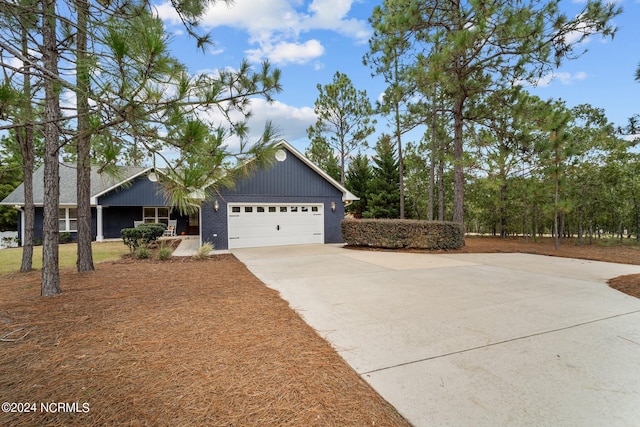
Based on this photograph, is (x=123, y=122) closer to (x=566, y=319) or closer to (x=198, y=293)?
(x=198, y=293)

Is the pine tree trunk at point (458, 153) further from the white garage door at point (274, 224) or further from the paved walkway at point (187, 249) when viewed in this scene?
the paved walkway at point (187, 249)

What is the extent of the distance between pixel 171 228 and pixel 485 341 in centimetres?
1822

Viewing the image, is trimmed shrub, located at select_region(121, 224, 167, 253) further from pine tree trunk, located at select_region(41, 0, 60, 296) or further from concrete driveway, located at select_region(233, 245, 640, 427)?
concrete driveway, located at select_region(233, 245, 640, 427)

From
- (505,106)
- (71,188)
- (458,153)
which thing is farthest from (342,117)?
(71,188)

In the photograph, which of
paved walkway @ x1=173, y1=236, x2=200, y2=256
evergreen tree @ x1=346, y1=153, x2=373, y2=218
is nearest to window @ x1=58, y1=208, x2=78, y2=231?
paved walkway @ x1=173, y1=236, x2=200, y2=256

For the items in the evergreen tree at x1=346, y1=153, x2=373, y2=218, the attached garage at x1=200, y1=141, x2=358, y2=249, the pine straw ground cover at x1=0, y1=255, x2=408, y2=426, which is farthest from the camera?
the evergreen tree at x1=346, y1=153, x2=373, y2=218

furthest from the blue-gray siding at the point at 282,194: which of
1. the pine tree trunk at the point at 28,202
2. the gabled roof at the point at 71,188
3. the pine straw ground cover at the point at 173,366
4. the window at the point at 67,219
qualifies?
the window at the point at 67,219

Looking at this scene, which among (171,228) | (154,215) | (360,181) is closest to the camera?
(154,215)

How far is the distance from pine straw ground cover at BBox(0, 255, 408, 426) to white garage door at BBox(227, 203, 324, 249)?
7.52m

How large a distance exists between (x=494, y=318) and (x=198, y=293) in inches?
176

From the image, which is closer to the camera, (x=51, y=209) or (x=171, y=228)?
(x=51, y=209)

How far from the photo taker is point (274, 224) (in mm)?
12555

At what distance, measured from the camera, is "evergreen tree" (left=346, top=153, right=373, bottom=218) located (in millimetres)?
20391

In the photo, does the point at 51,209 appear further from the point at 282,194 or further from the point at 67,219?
the point at 67,219
